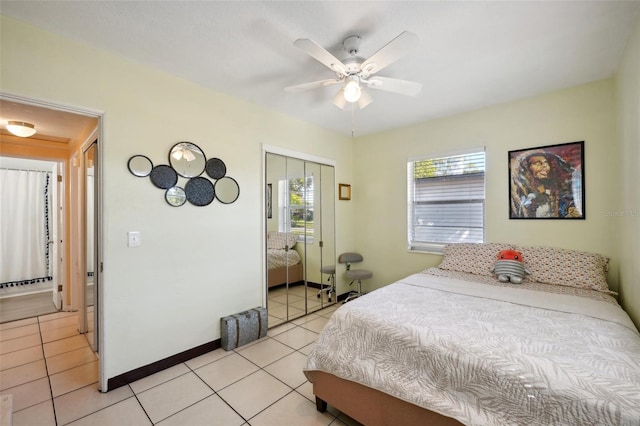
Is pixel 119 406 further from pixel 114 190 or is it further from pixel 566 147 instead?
pixel 566 147

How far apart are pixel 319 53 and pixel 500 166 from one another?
→ 264cm

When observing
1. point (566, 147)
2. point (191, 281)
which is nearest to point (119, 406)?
point (191, 281)

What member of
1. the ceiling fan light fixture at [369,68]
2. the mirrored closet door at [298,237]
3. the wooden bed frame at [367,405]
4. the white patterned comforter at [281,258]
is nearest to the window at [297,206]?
the mirrored closet door at [298,237]

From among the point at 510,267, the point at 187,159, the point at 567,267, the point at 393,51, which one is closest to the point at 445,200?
the point at 510,267

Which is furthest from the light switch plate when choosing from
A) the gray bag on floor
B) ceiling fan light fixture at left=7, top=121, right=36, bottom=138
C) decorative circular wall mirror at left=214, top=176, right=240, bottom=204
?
ceiling fan light fixture at left=7, top=121, right=36, bottom=138

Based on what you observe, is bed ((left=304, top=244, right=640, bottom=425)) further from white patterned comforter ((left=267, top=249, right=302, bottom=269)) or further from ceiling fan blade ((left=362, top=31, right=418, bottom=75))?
ceiling fan blade ((left=362, top=31, right=418, bottom=75))

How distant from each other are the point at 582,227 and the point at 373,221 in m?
2.44

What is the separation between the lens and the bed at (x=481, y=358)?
45.7 inches

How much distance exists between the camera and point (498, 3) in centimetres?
169

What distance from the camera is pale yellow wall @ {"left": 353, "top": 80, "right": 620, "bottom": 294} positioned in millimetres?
2695

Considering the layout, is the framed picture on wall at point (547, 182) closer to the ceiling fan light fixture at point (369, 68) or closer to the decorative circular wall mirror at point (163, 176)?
the ceiling fan light fixture at point (369, 68)

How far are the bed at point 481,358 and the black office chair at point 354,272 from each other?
1.68 m

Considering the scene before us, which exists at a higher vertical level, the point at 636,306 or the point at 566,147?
the point at 566,147

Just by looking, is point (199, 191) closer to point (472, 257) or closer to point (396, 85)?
point (396, 85)
